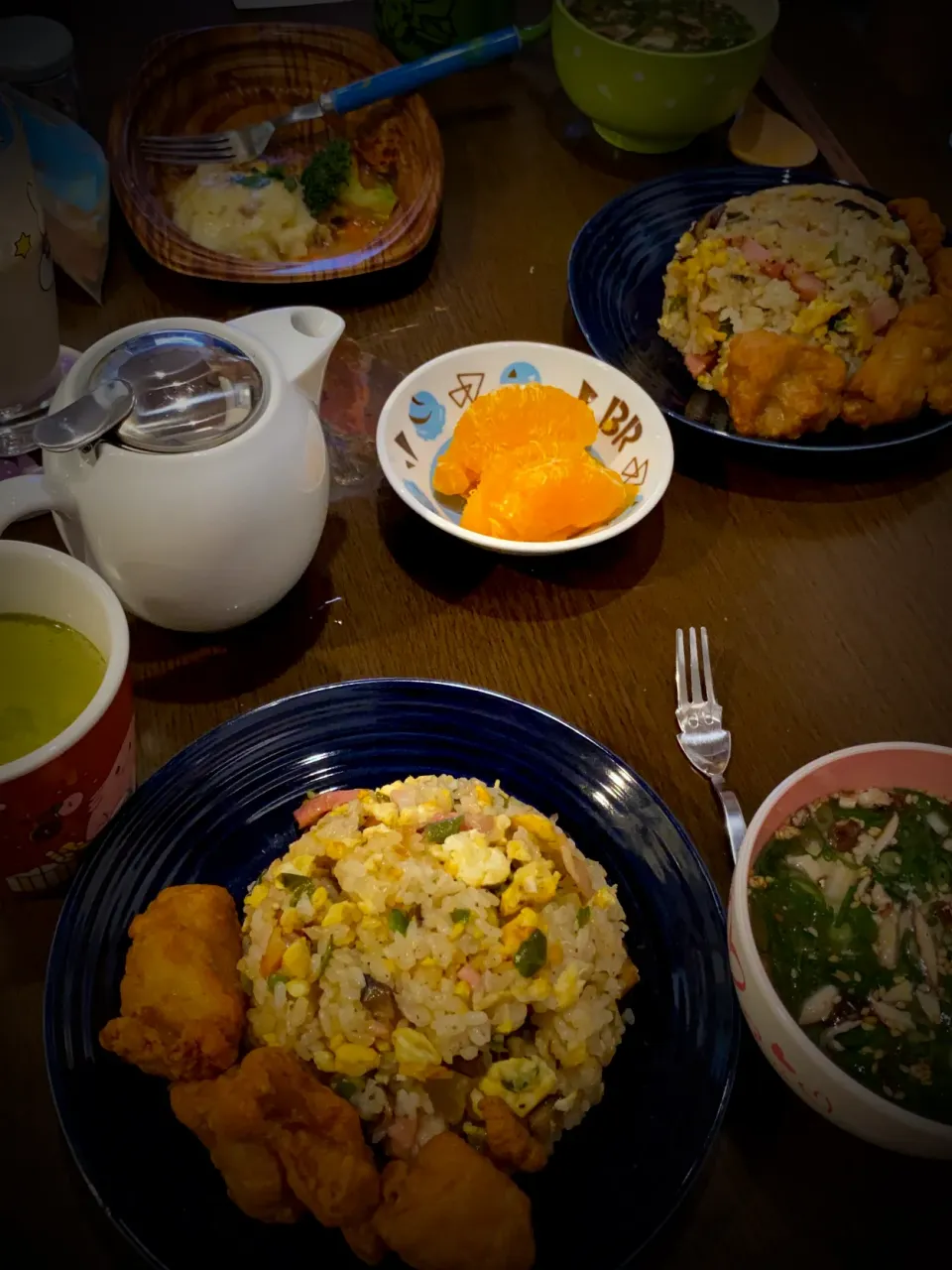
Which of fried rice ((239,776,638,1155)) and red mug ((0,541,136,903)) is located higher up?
red mug ((0,541,136,903))

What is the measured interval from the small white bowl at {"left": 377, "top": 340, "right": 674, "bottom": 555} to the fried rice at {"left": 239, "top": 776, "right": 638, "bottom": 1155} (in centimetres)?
47

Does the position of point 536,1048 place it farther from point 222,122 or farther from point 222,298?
point 222,122

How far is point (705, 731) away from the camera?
1122 millimetres

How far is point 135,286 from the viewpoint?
1613 millimetres

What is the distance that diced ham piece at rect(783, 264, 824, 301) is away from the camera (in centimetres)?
144

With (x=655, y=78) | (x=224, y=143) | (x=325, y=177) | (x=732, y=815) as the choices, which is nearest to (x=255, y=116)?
(x=224, y=143)

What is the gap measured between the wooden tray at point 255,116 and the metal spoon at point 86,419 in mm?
649

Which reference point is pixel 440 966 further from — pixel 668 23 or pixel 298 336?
pixel 668 23

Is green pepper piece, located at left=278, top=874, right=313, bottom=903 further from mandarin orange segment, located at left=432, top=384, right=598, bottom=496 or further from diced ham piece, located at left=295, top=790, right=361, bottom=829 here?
mandarin orange segment, located at left=432, top=384, right=598, bottom=496

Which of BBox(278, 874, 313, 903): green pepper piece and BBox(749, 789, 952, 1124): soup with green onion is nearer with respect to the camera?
BBox(749, 789, 952, 1124): soup with green onion

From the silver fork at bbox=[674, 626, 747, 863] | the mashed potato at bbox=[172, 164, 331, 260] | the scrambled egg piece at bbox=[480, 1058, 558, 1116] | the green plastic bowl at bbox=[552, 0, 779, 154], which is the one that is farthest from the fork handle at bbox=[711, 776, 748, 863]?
the green plastic bowl at bbox=[552, 0, 779, 154]

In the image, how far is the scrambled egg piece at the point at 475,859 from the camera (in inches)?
35.1

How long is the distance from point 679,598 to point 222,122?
1.34 meters

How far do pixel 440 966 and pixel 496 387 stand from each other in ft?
2.95
